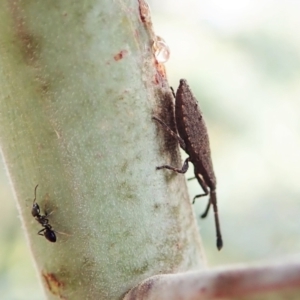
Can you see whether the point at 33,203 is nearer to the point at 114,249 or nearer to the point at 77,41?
the point at 114,249

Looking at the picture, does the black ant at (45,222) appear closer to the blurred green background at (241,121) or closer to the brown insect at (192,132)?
the brown insect at (192,132)

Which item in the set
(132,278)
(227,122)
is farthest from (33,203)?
(227,122)

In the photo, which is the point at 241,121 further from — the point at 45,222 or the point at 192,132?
the point at 45,222

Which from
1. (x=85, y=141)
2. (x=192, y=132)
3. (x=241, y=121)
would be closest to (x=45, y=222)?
(x=85, y=141)

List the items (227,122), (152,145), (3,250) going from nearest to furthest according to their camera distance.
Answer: (152,145) < (3,250) < (227,122)

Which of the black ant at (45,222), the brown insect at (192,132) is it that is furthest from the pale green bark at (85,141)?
the brown insect at (192,132)

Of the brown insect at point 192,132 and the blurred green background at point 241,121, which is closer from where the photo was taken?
the brown insect at point 192,132
